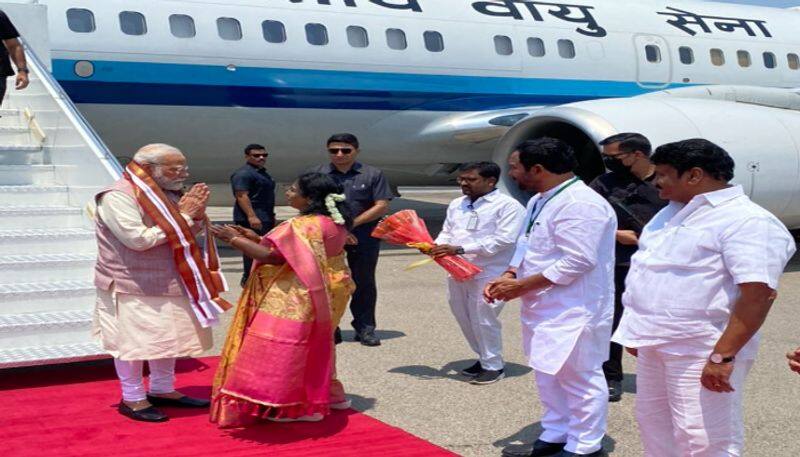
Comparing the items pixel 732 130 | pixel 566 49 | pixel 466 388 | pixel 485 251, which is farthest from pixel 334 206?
pixel 566 49

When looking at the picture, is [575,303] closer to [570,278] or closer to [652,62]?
[570,278]

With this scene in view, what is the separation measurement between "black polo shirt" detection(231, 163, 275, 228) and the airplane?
6.92 ft

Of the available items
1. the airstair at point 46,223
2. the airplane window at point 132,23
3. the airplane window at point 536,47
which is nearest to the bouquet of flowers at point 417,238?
the airstair at point 46,223

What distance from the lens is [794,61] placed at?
583 inches

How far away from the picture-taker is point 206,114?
34.7ft

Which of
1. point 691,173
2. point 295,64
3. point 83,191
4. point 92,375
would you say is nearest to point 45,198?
point 83,191

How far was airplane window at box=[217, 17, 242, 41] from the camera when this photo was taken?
10555 millimetres

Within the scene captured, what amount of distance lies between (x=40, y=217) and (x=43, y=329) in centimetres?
124

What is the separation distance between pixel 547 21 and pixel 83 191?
7117 mm

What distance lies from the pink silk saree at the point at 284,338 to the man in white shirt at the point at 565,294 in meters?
0.87

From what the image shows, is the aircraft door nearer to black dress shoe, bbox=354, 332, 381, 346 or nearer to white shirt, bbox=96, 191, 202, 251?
black dress shoe, bbox=354, 332, 381, 346

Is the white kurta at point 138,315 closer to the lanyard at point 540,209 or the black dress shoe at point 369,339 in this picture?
the lanyard at point 540,209

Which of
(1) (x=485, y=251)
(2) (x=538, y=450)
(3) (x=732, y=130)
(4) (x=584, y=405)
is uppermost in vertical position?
(3) (x=732, y=130)

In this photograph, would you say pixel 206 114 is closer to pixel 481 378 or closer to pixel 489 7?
pixel 489 7
